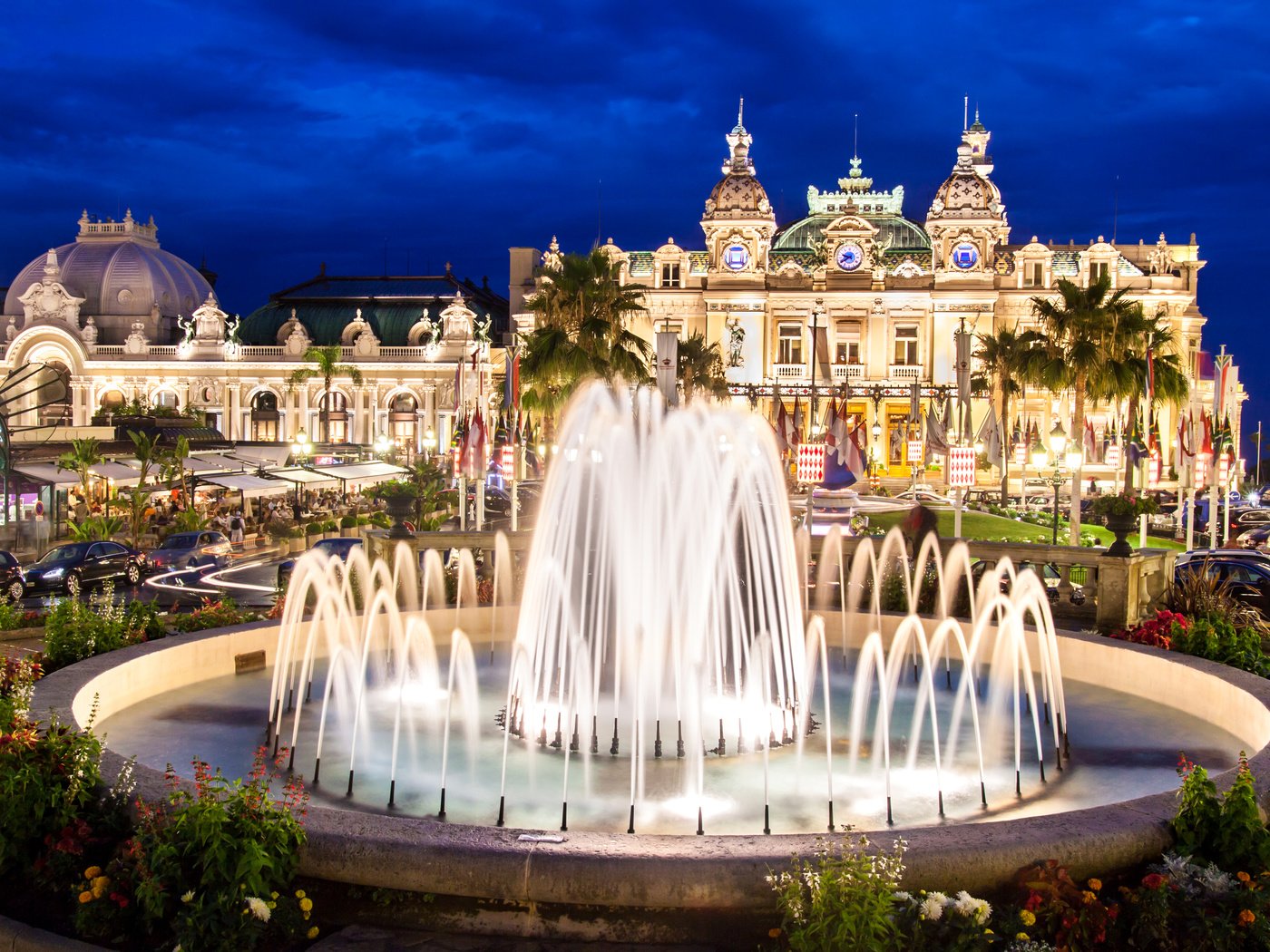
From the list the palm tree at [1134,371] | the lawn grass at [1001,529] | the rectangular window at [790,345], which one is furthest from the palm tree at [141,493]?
the rectangular window at [790,345]

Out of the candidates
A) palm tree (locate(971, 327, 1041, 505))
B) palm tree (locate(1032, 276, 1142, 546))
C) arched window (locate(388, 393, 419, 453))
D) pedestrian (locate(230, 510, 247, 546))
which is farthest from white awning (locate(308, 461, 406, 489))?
palm tree (locate(1032, 276, 1142, 546))

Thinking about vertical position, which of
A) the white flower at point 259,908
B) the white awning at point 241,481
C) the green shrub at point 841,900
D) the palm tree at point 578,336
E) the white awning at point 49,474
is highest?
the palm tree at point 578,336

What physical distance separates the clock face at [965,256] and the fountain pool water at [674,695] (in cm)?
6888

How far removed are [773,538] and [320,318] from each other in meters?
86.9

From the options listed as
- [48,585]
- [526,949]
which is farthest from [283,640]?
[48,585]

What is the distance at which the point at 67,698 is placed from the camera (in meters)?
11.6

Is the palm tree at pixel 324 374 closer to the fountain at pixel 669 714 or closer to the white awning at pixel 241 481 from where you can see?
the white awning at pixel 241 481

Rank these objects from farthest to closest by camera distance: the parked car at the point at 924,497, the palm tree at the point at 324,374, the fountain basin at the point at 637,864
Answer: the palm tree at the point at 324,374 → the parked car at the point at 924,497 → the fountain basin at the point at 637,864

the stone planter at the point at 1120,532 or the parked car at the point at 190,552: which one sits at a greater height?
the stone planter at the point at 1120,532

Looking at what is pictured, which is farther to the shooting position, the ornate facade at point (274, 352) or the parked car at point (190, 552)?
the ornate facade at point (274, 352)

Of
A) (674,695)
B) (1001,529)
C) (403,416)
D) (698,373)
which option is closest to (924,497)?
(698,373)

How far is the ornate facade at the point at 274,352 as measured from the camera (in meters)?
90.5

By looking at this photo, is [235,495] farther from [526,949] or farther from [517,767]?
[526,949]

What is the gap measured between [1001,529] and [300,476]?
28138 millimetres
